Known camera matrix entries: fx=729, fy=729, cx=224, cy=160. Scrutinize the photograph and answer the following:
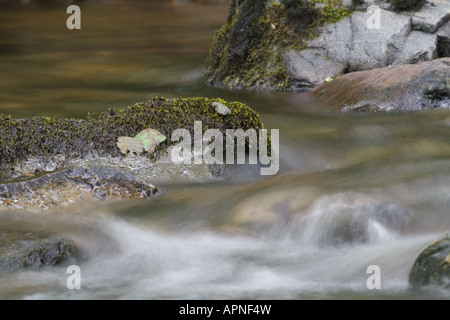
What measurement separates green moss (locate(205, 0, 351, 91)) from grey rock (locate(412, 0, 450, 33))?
908mm

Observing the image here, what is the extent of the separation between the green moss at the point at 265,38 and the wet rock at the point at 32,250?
517 centimetres

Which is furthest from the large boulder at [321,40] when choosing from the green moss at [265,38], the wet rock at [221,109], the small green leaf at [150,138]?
the small green leaf at [150,138]

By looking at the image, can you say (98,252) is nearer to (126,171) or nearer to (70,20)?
(126,171)

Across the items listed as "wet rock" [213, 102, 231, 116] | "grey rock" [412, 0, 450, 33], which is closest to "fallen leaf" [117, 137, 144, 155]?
"wet rock" [213, 102, 231, 116]

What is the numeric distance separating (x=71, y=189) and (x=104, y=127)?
77 centimetres

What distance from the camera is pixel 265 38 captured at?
32.3ft

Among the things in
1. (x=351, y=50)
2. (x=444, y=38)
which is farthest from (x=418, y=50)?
(x=351, y=50)

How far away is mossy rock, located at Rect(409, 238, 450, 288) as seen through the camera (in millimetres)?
4117

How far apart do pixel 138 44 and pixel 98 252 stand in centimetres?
894

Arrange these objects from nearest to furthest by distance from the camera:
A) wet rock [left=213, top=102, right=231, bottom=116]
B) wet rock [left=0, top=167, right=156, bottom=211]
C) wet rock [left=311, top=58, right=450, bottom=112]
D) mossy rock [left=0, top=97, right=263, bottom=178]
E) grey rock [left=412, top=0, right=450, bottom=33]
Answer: wet rock [left=0, top=167, right=156, bottom=211]
mossy rock [left=0, top=97, right=263, bottom=178]
wet rock [left=213, top=102, right=231, bottom=116]
wet rock [left=311, top=58, right=450, bottom=112]
grey rock [left=412, top=0, right=450, bottom=33]

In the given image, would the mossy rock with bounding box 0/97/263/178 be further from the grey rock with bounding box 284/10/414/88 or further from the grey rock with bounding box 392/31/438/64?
the grey rock with bounding box 392/31/438/64

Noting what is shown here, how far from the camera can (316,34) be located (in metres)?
9.59

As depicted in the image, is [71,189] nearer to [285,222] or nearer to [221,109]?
[221,109]

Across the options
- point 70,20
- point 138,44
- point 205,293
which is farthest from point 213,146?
point 70,20
